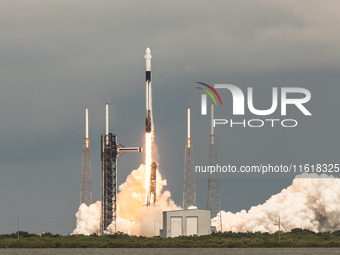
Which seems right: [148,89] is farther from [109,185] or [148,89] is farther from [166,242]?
[166,242]

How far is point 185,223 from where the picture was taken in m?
132

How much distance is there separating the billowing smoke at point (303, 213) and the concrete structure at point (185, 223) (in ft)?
53.2

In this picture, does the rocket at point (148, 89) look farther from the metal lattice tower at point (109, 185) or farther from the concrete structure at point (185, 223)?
the concrete structure at point (185, 223)

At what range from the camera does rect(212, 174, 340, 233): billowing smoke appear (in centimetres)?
15038

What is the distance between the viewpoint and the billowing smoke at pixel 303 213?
150m

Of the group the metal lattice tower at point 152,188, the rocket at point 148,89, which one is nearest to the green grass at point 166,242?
the metal lattice tower at point 152,188

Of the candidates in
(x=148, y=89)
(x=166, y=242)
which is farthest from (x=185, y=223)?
(x=148, y=89)

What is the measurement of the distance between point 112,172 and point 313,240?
30.9m

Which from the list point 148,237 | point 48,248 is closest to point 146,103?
point 148,237

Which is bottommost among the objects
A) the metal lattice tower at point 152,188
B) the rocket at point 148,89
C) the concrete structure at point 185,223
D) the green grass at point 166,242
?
the green grass at point 166,242

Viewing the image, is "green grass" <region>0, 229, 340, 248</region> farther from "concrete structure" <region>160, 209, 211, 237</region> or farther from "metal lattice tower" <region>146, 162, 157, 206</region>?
"metal lattice tower" <region>146, 162, 157, 206</region>

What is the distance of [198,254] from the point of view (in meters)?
109

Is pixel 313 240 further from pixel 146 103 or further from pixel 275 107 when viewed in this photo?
pixel 146 103

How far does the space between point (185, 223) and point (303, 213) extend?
28.0 metres
